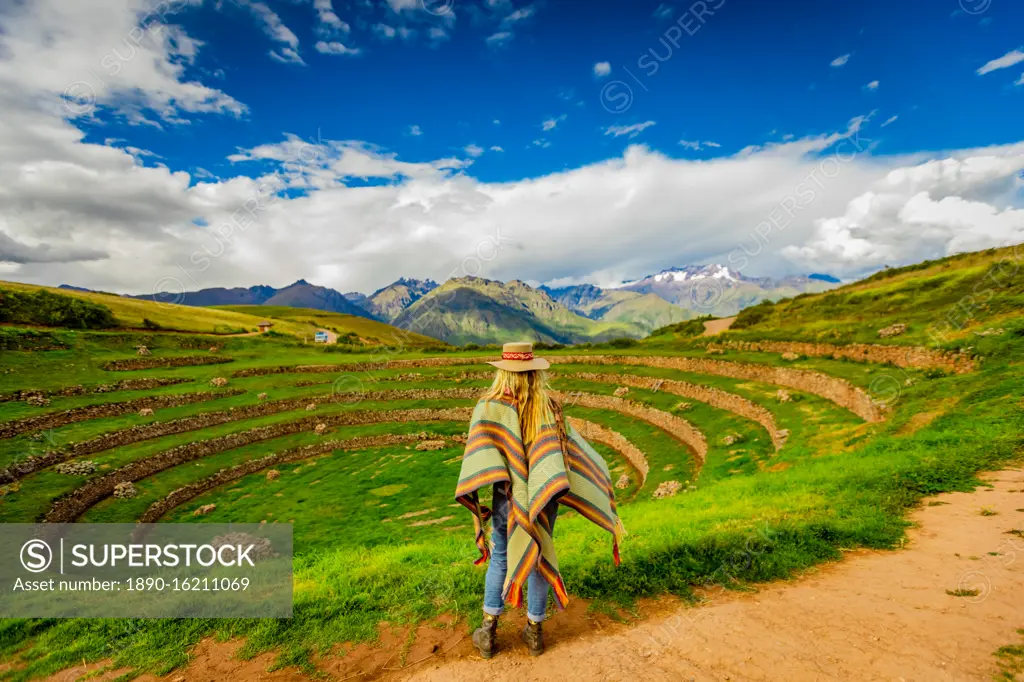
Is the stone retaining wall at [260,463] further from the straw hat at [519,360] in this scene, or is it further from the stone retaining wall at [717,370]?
the straw hat at [519,360]

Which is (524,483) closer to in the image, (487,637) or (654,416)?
(487,637)

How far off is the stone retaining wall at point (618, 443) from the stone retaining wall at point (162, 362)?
4411 centimetres

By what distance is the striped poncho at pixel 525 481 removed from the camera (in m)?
5.06

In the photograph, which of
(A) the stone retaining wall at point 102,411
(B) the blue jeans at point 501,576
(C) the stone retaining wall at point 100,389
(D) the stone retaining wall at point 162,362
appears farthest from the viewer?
(D) the stone retaining wall at point 162,362

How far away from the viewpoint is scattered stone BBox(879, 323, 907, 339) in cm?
2778

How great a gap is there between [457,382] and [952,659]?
47.7 meters

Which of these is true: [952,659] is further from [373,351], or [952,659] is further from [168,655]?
[373,351]

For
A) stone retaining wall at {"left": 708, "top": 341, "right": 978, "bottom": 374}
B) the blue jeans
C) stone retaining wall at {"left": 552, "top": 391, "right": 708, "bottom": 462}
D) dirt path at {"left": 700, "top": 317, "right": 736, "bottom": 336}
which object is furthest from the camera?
dirt path at {"left": 700, "top": 317, "right": 736, "bottom": 336}

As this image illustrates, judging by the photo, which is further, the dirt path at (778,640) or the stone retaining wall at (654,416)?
the stone retaining wall at (654,416)

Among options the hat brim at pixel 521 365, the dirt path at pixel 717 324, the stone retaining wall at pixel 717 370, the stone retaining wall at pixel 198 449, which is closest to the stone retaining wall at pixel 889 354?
the stone retaining wall at pixel 717 370

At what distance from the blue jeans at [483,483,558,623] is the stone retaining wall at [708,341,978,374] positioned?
2278cm

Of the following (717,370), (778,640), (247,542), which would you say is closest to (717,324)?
(717,370)

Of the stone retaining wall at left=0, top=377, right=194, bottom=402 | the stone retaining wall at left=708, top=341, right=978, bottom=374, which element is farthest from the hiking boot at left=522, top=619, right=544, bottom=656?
the stone retaining wall at left=0, top=377, right=194, bottom=402

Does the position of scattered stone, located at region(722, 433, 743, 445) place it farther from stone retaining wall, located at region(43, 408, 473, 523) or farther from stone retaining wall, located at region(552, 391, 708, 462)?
stone retaining wall, located at region(43, 408, 473, 523)
